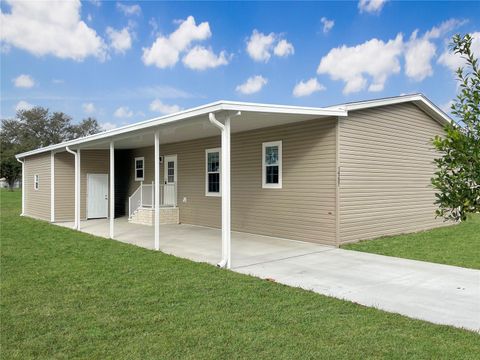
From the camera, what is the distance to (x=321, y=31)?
1564 centimetres

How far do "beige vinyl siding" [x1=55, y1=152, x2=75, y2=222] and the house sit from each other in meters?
1.45

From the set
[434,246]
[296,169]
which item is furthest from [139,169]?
[434,246]

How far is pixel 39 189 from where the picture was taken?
16453mm

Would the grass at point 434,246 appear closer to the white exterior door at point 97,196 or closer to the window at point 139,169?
A: the window at point 139,169

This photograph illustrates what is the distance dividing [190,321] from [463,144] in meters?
→ 3.05

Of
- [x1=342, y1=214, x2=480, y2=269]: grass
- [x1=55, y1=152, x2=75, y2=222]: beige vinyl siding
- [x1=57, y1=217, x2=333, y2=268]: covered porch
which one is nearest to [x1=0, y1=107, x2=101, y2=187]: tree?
[x1=55, y1=152, x2=75, y2=222]: beige vinyl siding

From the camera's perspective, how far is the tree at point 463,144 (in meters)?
2.14

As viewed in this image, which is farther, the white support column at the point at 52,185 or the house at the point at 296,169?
the white support column at the point at 52,185

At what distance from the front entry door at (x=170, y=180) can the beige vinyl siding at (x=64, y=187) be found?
389 cm

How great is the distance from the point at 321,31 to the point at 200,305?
44.9 feet

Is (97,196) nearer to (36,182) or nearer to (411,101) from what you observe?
(36,182)

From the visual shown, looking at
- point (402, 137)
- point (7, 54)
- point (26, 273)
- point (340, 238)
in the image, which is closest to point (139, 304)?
point (26, 273)

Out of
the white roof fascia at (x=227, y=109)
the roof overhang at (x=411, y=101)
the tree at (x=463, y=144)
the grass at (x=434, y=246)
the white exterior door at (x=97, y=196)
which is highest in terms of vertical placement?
the roof overhang at (x=411, y=101)

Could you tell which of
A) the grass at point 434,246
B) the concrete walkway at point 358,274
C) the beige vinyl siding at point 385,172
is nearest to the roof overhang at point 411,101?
the beige vinyl siding at point 385,172
